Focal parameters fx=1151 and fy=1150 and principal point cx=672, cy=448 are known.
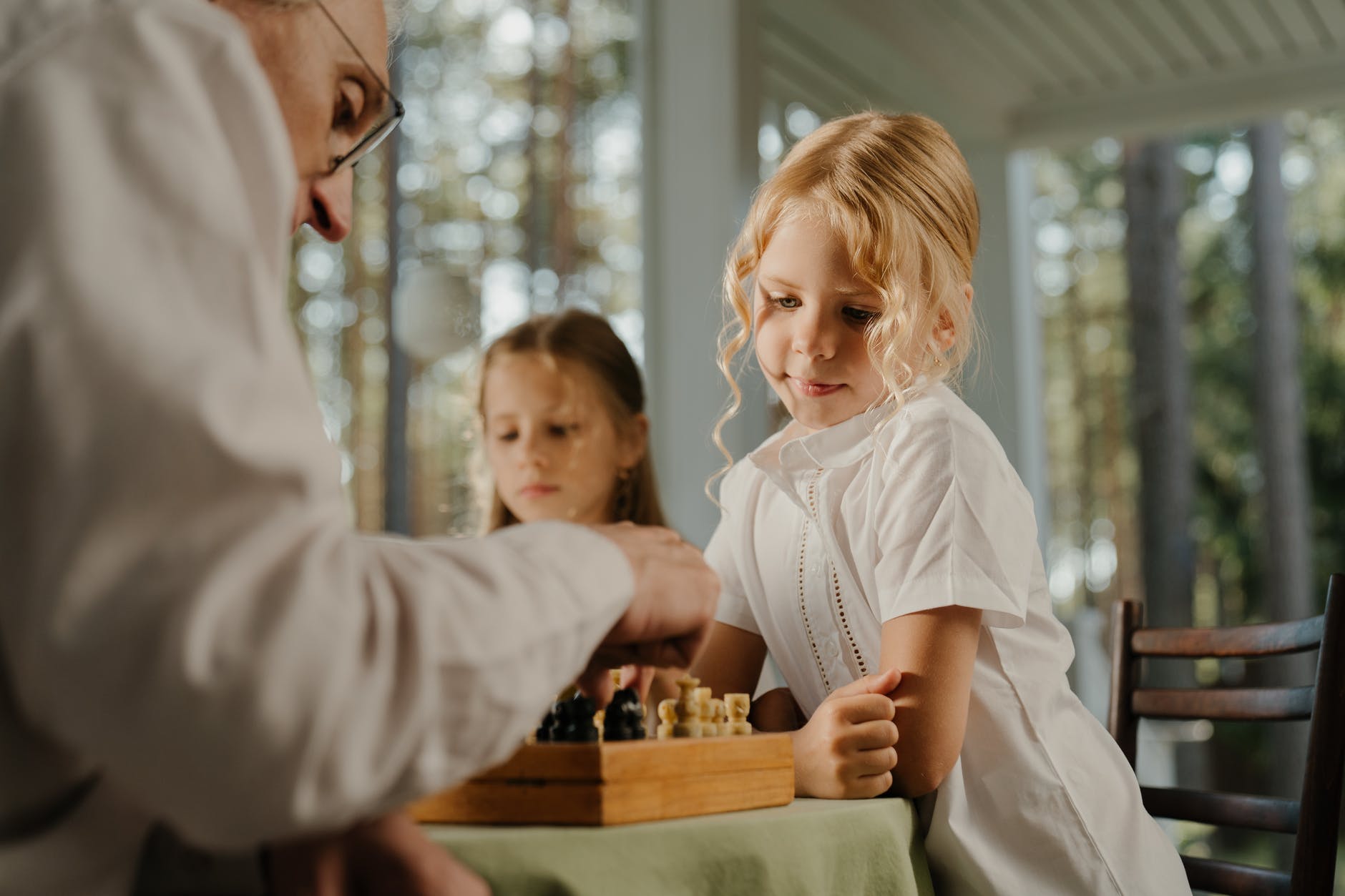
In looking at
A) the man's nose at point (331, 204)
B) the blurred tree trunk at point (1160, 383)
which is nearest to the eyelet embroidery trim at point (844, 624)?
the man's nose at point (331, 204)

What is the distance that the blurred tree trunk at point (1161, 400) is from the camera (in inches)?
456

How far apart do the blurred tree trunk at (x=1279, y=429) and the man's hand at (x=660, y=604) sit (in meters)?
10.9

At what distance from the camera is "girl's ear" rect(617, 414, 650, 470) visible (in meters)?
2.80

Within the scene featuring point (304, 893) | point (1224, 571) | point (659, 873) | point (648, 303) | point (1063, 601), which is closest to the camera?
point (304, 893)

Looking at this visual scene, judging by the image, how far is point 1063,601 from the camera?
21.0 m

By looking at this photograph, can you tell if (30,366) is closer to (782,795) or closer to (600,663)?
(600,663)

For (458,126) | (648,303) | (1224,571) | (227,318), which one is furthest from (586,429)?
(1224,571)

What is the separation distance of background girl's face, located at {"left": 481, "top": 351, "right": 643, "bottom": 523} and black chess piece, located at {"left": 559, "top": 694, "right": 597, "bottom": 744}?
1458 mm

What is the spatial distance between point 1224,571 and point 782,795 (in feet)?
61.2

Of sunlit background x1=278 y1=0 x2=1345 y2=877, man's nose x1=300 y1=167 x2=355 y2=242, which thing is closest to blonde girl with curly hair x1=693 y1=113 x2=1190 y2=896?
man's nose x1=300 y1=167 x2=355 y2=242

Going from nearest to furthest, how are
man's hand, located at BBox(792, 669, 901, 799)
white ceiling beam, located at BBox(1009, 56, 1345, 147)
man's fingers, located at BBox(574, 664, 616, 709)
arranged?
man's fingers, located at BBox(574, 664, 616, 709) < man's hand, located at BBox(792, 669, 901, 799) < white ceiling beam, located at BBox(1009, 56, 1345, 147)

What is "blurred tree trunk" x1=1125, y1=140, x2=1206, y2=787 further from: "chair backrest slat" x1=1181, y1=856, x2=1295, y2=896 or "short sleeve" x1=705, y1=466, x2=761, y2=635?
"short sleeve" x1=705, y1=466, x2=761, y2=635

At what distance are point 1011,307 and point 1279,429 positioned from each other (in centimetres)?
725

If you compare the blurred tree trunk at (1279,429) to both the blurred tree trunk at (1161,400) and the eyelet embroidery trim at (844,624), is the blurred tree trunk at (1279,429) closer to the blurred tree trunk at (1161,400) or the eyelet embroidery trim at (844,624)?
the blurred tree trunk at (1161,400)
